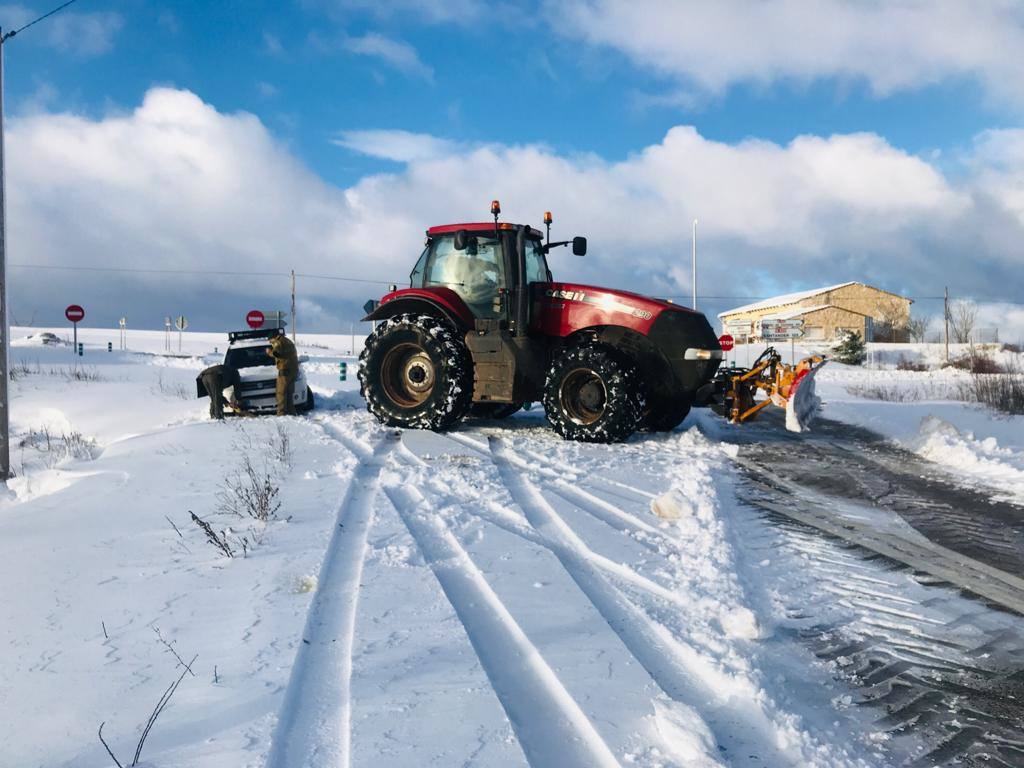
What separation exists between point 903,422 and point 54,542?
429 inches

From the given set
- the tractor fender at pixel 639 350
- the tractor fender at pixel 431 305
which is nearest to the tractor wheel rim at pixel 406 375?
the tractor fender at pixel 431 305

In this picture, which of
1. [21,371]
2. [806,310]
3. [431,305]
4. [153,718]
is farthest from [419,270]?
[806,310]

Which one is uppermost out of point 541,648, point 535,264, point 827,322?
point 827,322

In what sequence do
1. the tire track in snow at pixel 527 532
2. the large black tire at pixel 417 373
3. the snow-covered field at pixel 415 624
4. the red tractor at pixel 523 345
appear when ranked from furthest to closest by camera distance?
the large black tire at pixel 417 373 → the red tractor at pixel 523 345 → the tire track in snow at pixel 527 532 → the snow-covered field at pixel 415 624

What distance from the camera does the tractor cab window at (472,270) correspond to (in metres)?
8.41

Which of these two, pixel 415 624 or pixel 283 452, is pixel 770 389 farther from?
pixel 415 624

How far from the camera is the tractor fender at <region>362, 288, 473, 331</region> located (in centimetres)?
849

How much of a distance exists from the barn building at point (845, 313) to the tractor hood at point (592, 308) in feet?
128

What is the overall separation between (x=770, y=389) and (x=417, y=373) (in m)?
4.35

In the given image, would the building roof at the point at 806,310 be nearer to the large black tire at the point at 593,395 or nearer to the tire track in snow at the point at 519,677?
the large black tire at the point at 593,395

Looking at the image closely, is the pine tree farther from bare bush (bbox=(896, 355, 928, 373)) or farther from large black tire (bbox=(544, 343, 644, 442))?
large black tire (bbox=(544, 343, 644, 442))

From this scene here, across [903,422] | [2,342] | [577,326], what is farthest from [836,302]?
[2,342]

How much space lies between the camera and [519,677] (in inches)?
95.0

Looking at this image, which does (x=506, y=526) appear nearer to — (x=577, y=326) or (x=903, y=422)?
(x=577, y=326)
